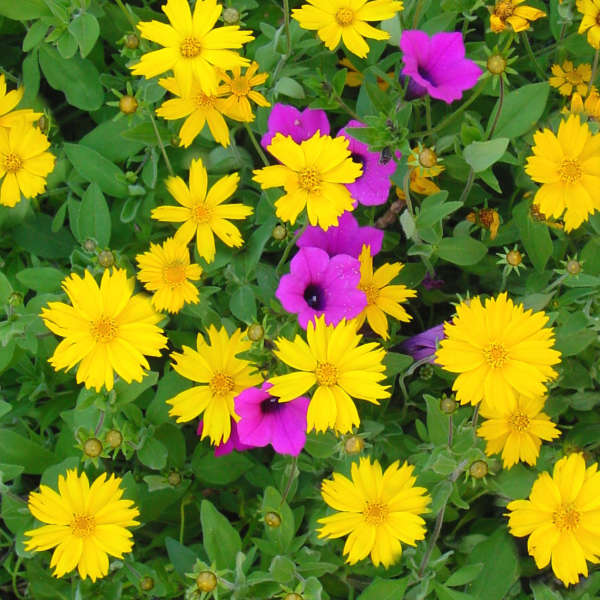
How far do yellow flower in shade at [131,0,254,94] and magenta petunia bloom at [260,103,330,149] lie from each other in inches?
7.5

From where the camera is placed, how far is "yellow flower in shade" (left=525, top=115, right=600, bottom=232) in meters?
1.46

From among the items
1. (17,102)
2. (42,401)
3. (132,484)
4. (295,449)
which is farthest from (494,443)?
(17,102)

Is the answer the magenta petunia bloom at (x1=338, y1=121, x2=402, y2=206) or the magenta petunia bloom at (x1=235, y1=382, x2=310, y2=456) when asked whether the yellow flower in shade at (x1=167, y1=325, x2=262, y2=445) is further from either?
the magenta petunia bloom at (x1=338, y1=121, x2=402, y2=206)

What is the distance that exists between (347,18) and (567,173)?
52cm

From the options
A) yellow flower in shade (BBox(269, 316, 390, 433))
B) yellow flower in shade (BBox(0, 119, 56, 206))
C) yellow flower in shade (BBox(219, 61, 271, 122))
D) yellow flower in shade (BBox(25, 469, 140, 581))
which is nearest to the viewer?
yellow flower in shade (BBox(269, 316, 390, 433))

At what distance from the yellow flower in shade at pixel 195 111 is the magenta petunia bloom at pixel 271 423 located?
527mm

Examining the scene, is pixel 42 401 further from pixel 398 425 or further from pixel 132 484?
pixel 398 425

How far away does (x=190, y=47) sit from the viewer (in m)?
1.37

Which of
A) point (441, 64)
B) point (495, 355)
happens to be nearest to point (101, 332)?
point (495, 355)

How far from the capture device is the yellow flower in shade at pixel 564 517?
1.38 m

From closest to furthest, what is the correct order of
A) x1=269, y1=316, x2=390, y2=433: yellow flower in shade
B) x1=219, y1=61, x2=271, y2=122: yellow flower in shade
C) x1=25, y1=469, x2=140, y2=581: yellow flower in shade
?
x1=269, y1=316, x2=390, y2=433: yellow flower in shade < x1=25, y1=469, x2=140, y2=581: yellow flower in shade < x1=219, y1=61, x2=271, y2=122: yellow flower in shade

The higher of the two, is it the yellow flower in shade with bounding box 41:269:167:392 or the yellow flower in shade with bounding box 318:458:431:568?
the yellow flower in shade with bounding box 41:269:167:392

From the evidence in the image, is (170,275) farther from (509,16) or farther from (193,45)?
(509,16)

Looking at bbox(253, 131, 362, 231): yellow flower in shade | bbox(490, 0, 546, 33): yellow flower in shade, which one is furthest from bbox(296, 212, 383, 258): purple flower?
bbox(490, 0, 546, 33): yellow flower in shade
